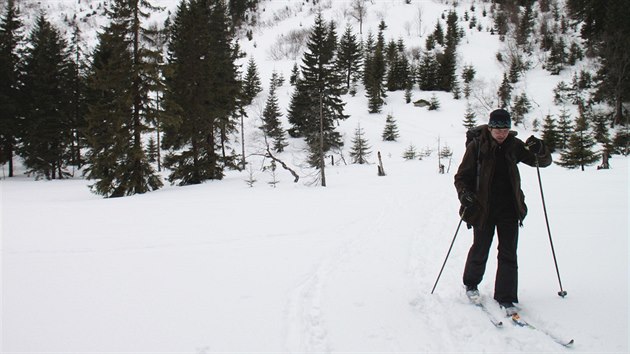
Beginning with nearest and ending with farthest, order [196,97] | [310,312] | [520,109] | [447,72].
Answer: [310,312] → [196,97] → [520,109] → [447,72]

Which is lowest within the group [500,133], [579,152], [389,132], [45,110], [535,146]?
[535,146]

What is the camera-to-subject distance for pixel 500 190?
3.32 m

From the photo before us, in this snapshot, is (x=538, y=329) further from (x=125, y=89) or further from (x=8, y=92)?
(x=8, y=92)

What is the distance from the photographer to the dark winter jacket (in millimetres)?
3230

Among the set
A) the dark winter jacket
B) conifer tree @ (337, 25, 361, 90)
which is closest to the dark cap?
the dark winter jacket

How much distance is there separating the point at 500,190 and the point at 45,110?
101 feet

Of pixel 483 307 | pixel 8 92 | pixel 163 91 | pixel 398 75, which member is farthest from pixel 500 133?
pixel 398 75

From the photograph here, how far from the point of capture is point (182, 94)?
18.2 metres

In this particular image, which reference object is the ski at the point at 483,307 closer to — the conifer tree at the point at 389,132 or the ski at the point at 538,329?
the ski at the point at 538,329

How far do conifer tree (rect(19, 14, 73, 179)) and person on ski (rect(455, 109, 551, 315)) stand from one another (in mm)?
29802

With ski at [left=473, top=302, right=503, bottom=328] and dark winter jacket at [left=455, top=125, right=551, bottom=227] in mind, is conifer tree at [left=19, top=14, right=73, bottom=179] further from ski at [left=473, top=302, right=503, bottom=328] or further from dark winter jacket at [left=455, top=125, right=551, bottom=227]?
ski at [left=473, top=302, right=503, bottom=328]

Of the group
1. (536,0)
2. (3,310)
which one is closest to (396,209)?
(3,310)

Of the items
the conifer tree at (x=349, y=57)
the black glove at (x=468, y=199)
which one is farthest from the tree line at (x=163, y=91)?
the black glove at (x=468, y=199)

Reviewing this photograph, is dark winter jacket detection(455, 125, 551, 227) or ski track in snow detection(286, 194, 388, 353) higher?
dark winter jacket detection(455, 125, 551, 227)
